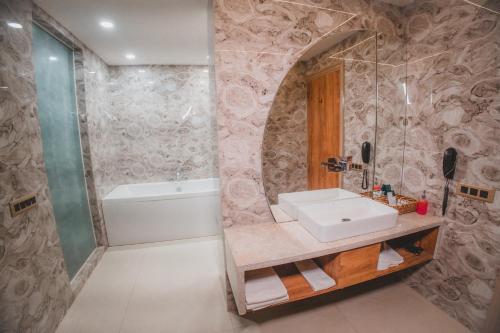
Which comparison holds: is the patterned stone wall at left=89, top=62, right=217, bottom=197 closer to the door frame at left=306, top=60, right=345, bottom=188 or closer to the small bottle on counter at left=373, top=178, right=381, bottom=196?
the door frame at left=306, top=60, right=345, bottom=188

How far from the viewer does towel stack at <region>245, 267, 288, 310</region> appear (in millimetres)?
1254

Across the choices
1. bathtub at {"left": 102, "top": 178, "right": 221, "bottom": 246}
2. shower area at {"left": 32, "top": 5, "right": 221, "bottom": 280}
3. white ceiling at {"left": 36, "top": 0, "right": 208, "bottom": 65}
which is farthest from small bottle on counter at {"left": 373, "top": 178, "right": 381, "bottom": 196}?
white ceiling at {"left": 36, "top": 0, "right": 208, "bottom": 65}

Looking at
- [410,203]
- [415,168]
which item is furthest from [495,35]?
[410,203]

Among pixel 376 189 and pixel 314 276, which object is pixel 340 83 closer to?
pixel 376 189

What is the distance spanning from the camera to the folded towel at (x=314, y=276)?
1322 millimetres

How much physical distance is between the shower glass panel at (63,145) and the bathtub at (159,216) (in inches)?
11.3

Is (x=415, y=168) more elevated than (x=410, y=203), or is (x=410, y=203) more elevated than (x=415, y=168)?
(x=415, y=168)

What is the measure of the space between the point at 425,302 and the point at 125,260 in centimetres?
299

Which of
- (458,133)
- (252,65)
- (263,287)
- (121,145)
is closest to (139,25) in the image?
(252,65)

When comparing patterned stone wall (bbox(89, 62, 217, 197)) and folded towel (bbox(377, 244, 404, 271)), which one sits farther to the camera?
patterned stone wall (bbox(89, 62, 217, 197))

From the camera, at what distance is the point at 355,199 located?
172 centimetres

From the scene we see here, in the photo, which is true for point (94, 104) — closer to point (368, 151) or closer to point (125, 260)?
point (125, 260)

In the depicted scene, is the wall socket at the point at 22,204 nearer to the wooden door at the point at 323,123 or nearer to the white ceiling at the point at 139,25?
the white ceiling at the point at 139,25

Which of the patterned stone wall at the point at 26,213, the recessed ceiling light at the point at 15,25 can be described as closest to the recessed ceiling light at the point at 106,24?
the patterned stone wall at the point at 26,213
